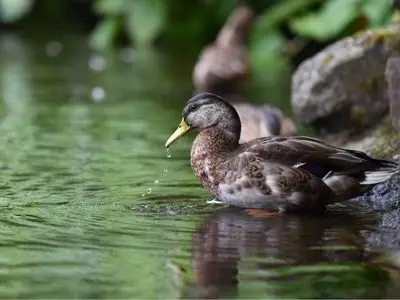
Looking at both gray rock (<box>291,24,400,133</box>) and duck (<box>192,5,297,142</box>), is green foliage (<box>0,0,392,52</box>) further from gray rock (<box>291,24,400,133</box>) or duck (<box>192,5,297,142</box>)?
gray rock (<box>291,24,400,133</box>)

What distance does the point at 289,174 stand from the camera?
7.03 metres

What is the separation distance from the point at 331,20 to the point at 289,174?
8347mm

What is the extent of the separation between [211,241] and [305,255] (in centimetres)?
59

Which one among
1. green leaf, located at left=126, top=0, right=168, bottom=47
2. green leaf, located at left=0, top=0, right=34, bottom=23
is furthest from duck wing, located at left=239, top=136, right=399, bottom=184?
green leaf, located at left=0, top=0, right=34, bottom=23

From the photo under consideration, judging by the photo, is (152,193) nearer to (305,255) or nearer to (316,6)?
(305,255)

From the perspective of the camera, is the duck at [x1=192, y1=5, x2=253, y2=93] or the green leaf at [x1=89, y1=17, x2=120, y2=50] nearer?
the duck at [x1=192, y1=5, x2=253, y2=93]

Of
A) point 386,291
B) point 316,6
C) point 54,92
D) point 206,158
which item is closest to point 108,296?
point 386,291

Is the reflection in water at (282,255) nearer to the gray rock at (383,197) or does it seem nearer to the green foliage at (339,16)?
the gray rock at (383,197)

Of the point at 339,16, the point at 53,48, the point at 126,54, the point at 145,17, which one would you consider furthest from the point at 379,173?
the point at 53,48

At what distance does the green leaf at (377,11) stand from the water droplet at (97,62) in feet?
15.6

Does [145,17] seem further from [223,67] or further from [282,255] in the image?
[282,255]

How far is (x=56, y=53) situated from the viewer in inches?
829

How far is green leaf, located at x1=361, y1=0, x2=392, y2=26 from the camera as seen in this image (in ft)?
46.5

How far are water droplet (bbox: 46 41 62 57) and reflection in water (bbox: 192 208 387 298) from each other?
46.3 ft
